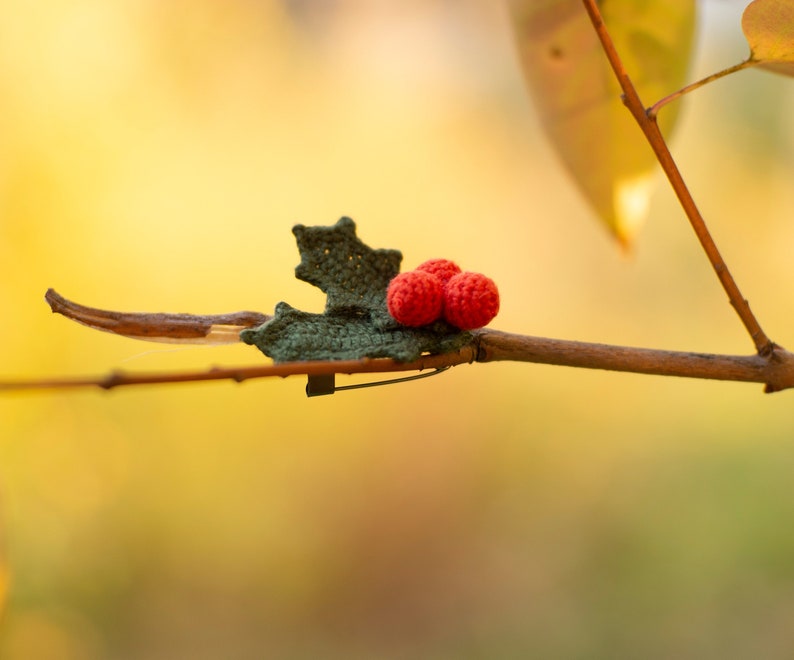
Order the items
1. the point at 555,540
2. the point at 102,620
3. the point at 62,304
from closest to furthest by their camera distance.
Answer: the point at 62,304, the point at 102,620, the point at 555,540

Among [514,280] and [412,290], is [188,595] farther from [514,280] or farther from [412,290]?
[412,290]

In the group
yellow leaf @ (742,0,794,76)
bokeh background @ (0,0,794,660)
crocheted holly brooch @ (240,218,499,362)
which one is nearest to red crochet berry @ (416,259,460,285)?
crocheted holly brooch @ (240,218,499,362)

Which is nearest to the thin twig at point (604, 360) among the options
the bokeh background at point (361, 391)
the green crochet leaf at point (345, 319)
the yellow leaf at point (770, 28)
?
the green crochet leaf at point (345, 319)

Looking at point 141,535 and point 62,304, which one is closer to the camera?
point 62,304

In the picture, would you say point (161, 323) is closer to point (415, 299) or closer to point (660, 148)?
point (415, 299)

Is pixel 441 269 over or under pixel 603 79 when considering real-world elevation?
under

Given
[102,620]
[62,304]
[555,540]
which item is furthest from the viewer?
[555,540]

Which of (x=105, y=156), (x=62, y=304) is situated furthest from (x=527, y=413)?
(x=62, y=304)

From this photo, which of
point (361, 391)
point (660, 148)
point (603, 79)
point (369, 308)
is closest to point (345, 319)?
point (369, 308)
